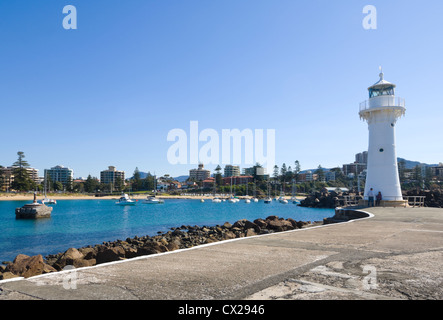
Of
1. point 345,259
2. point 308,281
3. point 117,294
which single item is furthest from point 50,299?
point 345,259

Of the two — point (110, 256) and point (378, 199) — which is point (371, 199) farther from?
point (110, 256)

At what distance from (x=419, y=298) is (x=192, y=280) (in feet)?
11.5

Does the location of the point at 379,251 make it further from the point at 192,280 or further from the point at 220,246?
the point at 192,280

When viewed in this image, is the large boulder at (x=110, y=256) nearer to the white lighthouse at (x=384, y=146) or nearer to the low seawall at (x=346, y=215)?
the low seawall at (x=346, y=215)

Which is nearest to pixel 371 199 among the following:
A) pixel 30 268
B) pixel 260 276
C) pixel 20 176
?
pixel 260 276

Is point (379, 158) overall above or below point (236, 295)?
above

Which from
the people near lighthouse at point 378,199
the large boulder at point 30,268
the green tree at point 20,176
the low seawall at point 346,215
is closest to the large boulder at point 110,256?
the large boulder at point 30,268

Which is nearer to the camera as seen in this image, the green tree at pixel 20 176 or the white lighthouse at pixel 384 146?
the white lighthouse at pixel 384 146

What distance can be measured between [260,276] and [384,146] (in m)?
24.0

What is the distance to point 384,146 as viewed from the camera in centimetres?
2584

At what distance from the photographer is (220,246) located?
910 cm

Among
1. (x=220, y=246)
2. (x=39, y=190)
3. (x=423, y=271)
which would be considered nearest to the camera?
(x=423, y=271)

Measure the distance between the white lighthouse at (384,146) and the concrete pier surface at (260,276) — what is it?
1825 cm

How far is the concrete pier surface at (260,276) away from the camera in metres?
4.73
